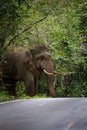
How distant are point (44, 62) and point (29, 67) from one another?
0.43 metres

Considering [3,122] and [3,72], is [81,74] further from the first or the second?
[3,122]

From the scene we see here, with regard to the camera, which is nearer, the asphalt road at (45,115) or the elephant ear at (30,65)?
the asphalt road at (45,115)

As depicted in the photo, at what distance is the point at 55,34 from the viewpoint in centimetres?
1170

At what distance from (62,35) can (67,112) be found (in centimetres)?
1027

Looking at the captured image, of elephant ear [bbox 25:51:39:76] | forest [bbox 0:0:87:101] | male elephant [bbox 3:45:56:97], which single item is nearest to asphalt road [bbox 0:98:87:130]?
forest [bbox 0:0:87:101]

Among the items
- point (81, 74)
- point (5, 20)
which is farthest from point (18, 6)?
point (81, 74)

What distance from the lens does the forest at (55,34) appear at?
26.2 ft

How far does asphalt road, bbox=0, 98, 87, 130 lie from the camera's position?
6.04 feet

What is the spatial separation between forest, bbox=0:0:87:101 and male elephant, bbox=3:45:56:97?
0.27 meters

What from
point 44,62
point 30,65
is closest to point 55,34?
point 44,62

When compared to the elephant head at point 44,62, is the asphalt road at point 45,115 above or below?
above

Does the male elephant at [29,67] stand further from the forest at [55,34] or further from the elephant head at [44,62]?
the forest at [55,34]

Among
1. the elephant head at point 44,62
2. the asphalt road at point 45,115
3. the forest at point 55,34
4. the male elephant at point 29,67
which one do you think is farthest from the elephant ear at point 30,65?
the asphalt road at point 45,115

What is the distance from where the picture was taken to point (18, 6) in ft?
25.5
